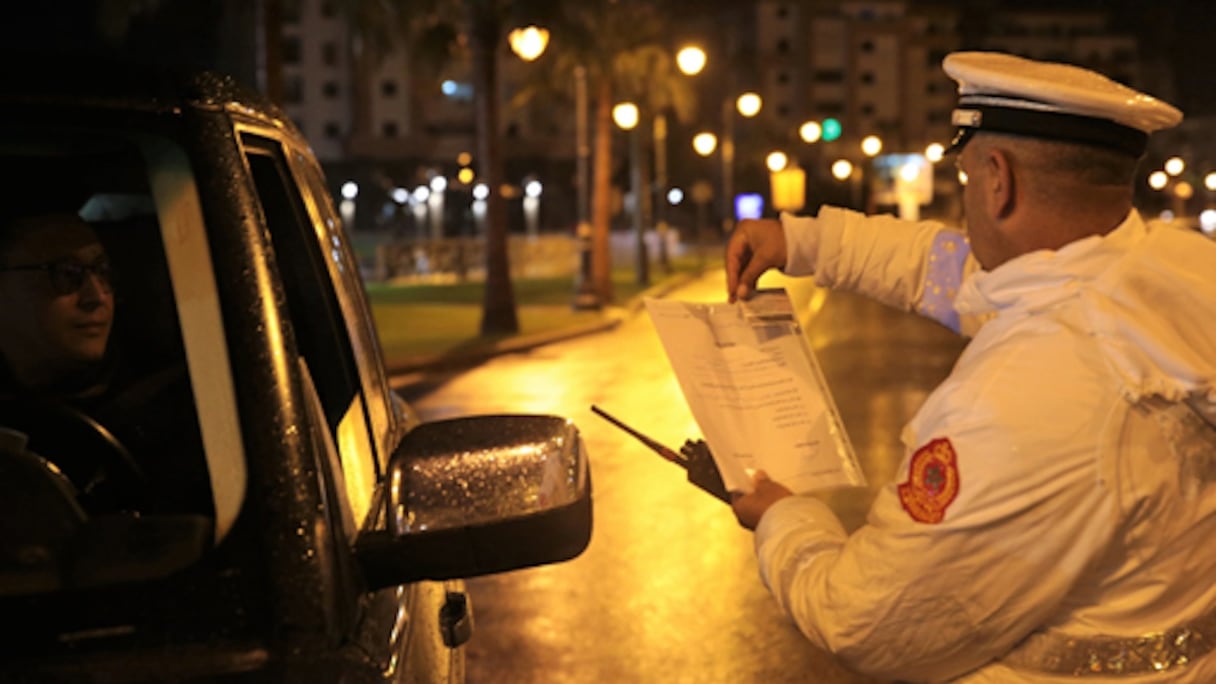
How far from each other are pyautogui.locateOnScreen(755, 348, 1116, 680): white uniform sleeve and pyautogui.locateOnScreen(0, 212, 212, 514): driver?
3.48 ft

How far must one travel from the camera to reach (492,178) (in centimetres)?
2528

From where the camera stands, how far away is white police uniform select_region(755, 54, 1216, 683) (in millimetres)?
1892

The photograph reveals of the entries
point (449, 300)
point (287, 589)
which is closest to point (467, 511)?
point (287, 589)

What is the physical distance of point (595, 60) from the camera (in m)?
32.1

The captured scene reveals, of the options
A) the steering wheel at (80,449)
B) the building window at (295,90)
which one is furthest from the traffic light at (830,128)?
the building window at (295,90)

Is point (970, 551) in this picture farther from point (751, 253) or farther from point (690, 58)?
point (690, 58)

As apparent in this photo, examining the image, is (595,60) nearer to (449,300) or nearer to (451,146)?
(449,300)

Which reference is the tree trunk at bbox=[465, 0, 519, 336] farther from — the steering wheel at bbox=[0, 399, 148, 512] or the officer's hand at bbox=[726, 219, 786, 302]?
the steering wheel at bbox=[0, 399, 148, 512]

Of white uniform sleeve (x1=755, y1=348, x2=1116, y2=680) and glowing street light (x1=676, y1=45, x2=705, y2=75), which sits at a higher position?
glowing street light (x1=676, y1=45, x2=705, y2=75)

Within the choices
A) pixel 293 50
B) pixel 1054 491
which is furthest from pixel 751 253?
pixel 293 50

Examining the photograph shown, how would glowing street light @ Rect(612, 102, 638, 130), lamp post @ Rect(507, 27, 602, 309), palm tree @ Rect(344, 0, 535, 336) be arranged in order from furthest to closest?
lamp post @ Rect(507, 27, 602, 309) < glowing street light @ Rect(612, 102, 638, 130) < palm tree @ Rect(344, 0, 535, 336)

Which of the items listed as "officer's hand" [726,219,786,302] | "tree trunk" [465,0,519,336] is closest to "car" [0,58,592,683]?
"officer's hand" [726,219,786,302]

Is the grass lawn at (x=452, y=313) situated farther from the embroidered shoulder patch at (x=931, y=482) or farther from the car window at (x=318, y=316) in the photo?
the embroidered shoulder patch at (x=931, y=482)

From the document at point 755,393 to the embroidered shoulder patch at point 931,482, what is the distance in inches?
15.1
